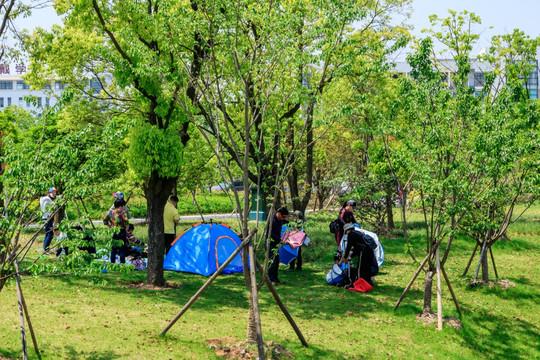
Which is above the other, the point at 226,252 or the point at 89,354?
the point at 226,252

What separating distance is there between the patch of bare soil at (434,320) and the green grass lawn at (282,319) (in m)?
0.15

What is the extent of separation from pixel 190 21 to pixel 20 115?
29139mm

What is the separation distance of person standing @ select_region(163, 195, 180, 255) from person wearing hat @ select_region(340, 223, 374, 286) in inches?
178

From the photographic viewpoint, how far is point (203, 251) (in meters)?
13.4

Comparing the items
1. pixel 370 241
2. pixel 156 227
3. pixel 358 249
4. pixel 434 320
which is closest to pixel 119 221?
pixel 156 227

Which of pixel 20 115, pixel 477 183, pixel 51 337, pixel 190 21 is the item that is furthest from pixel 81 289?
pixel 20 115

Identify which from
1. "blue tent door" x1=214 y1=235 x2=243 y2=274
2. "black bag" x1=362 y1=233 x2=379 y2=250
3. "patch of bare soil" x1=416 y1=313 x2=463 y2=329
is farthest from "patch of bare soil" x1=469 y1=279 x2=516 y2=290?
"blue tent door" x1=214 y1=235 x2=243 y2=274

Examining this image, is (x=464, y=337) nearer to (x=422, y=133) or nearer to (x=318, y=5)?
(x=422, y=133)

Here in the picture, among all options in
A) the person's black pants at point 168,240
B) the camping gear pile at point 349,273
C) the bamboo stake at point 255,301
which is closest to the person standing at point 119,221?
the person's black pants at point 168,240

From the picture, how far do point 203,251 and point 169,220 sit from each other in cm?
133

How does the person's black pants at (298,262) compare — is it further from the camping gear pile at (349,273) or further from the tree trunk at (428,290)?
the tree trunk at (428,290)

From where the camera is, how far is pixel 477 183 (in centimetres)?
1072

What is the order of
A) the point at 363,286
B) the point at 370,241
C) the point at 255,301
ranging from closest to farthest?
the point at 255,301
the point at 370,241
the point at 363,286

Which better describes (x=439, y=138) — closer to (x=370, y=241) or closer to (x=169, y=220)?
(x=370, y=241)
